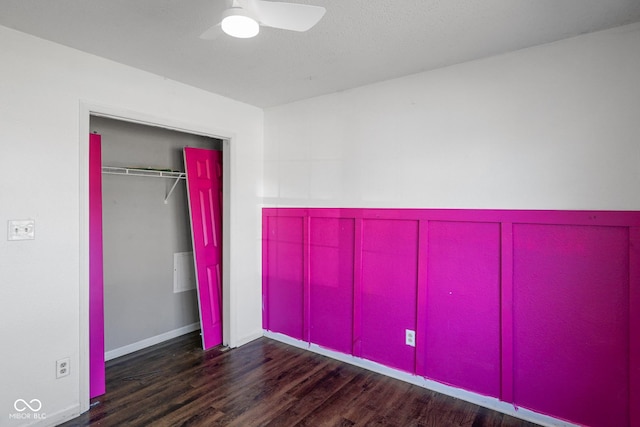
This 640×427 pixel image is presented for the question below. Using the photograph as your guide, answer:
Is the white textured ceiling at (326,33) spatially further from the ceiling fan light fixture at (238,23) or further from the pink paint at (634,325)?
the pink paint at (634,325)

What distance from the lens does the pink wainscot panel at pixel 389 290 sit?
2.70 metres

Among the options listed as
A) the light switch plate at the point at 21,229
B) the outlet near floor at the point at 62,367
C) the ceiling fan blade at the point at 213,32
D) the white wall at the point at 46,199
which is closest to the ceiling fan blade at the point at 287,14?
the ceiling fan blade at the point at 213,32

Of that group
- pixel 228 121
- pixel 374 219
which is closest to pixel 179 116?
pixel 228 121

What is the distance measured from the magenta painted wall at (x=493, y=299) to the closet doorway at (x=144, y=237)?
147cm

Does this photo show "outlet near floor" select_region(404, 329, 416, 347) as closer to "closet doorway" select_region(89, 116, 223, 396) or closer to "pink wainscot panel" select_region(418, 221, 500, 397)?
"pink wainscot panel" select_region(418, 221, 500, 397)

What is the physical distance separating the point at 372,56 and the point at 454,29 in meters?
0.59

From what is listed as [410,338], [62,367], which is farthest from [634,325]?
[62,367]

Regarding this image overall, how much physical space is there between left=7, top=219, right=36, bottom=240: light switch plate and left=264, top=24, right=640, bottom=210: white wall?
7.09ft

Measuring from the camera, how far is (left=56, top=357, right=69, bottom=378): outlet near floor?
220 centimetres

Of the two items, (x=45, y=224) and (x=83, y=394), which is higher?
(x=45, y=224)

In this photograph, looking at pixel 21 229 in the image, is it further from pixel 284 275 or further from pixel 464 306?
pixel 464 306

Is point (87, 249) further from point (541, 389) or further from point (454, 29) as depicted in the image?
point (541, 389)

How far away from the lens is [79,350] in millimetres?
2293

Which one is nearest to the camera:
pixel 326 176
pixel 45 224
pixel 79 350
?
pixel 45 224
